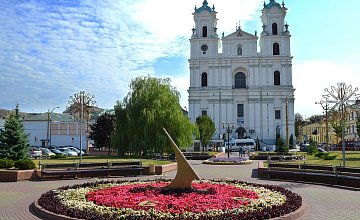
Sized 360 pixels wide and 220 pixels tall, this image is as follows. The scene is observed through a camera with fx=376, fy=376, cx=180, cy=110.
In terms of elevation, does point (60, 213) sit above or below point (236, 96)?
below

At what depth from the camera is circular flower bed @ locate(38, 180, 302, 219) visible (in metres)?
9.27

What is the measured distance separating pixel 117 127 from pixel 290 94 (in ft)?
155

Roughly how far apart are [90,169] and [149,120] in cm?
1526

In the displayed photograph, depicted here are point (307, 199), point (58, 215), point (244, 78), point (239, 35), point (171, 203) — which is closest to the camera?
point (58, 215)

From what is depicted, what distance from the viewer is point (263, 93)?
247 feet

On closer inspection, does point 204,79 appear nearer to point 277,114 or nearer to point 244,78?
point 244,78

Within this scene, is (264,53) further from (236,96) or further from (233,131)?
(233,131)

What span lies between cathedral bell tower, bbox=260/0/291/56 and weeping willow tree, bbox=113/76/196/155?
42966 mm

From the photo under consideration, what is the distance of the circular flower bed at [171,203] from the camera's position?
9.27 m

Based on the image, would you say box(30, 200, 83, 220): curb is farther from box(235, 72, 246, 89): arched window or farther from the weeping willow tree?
box(235, 72, 246, 89): arched window

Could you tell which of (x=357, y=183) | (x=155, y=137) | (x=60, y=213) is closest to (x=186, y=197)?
(x=60, y=213)

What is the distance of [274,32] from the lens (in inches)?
3081

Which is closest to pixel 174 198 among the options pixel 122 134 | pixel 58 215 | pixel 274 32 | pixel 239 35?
pixel 58 215

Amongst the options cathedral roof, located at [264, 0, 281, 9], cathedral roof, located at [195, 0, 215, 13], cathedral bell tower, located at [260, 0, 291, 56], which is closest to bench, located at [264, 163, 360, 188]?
cathedral bell tower, located at [260, 0, 291, 56]
